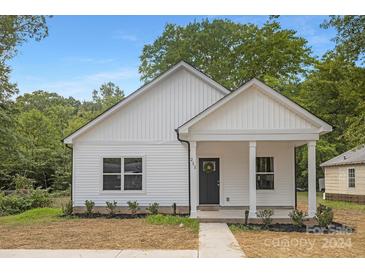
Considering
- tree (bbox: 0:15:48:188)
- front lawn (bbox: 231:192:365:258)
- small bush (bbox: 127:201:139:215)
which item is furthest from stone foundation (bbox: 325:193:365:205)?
tree (bbox: 0:15:48:188)

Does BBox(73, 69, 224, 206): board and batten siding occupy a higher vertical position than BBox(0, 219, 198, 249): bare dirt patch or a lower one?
higher

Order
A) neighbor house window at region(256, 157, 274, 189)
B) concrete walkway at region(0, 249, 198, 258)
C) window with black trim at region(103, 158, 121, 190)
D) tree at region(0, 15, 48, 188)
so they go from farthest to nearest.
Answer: tree at region(0, 15, 48, 188), neighbor house window at region(256, 157, 274, 189), window with black trim at region(103, 158, 121, 190), concrete walkway at region(0, 249, 198, 258)

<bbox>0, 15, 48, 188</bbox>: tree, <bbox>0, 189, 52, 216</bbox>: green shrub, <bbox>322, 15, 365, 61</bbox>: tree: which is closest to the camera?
<bbox>322, 15, 365, 61</bbox>: tree

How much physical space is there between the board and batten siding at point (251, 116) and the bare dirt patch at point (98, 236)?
3285 millimetres

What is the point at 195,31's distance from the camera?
32344mm

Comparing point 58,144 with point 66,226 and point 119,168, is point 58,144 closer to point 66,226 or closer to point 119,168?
point 119,168

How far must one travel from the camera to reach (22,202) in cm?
1734

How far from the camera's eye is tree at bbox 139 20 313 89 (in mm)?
29375

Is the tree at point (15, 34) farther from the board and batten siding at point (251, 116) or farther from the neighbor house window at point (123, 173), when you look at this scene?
the board and batten siding at point (251, 116)

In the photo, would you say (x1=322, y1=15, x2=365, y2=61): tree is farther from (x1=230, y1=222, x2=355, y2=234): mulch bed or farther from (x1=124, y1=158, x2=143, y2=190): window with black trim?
(x1=124, y1=158, x2=143, y2=190): window with black trim

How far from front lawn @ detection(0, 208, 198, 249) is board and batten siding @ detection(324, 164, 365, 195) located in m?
11.9

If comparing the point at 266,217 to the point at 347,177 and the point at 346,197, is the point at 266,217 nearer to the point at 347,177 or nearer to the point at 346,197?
the point at 347,177

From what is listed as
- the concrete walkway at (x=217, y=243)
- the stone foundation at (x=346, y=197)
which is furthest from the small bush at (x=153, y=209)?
the stone foundation at (x=346, y=197)

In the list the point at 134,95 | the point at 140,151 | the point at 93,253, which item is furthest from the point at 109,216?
the point at 93,253
